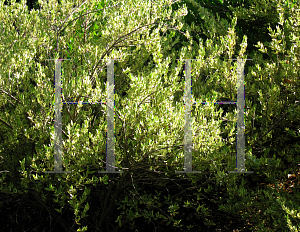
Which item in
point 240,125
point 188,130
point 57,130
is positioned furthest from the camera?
point 240,125

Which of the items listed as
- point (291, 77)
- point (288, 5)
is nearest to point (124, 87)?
point (291, 77)

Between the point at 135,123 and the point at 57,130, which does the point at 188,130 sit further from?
the point at 57,130

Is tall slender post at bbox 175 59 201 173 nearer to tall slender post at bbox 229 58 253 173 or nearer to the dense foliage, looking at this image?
the dense foliage

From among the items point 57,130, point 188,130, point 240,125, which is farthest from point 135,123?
point 240,125

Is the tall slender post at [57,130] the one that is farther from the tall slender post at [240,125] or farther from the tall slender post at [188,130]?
the tall slender post at [240,125]

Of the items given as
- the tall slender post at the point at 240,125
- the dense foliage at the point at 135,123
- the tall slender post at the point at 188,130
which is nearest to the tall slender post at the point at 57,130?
the dense foliage at the point at 135,123

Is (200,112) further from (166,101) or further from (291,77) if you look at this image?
(291,77)

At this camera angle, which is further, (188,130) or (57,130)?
(57,130)

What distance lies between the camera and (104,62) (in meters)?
2.60

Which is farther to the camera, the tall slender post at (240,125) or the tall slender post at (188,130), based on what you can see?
the tall slender post at (240,125)

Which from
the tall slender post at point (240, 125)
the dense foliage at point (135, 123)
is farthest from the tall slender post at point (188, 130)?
the tall slender post at point (240, 125)

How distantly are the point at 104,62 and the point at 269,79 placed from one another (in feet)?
4.89

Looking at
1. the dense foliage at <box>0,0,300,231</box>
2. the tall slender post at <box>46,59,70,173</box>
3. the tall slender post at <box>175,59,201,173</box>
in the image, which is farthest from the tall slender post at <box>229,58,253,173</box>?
the tall slender post at <box>46,59,70,173</box>

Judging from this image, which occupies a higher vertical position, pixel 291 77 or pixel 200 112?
pixel 291 77
